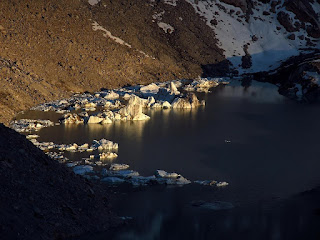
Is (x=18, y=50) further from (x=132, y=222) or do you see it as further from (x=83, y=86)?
(x=132, y=222)

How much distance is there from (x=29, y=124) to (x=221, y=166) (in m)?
17.5

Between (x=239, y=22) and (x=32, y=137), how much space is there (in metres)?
72.8

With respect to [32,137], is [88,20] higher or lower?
higher

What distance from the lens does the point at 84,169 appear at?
1250 inches

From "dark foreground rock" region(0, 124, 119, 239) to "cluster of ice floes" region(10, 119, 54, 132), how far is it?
1987 centimetres

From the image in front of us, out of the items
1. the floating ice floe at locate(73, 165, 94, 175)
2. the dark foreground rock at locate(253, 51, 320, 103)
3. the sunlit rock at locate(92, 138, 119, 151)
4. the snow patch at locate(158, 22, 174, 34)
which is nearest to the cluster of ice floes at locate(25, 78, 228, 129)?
the sunlit rock at locate(92, 138, 119, 151)

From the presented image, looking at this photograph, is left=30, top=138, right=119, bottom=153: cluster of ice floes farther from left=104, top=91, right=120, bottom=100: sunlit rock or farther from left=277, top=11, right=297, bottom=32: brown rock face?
left=277, top=11, right=297, bottom=32: brown rock face

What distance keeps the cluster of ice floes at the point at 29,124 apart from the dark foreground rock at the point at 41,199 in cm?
1987

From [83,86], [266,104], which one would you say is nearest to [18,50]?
[83,86]

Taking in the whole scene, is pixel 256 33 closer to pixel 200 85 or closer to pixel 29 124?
pixel 200 85

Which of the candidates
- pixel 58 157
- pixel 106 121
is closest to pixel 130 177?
pixel 58 157

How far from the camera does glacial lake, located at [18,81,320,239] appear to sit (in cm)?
2419

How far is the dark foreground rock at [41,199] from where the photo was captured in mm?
19391

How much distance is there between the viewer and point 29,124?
44.1 metres
